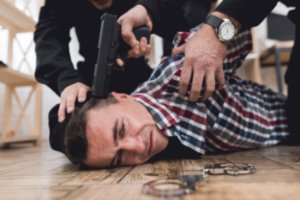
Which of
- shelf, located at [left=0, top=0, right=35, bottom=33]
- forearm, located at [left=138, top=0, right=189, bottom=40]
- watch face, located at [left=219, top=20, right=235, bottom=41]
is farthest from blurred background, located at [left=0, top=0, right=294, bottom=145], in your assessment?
watch face, located at [left=219, top=20, right=235, bottom=41]

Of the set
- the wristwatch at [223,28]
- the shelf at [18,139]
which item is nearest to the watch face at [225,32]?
the wristwatch at [223,28]

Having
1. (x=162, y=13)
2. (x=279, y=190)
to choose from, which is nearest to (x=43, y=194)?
(x=279, y=190)

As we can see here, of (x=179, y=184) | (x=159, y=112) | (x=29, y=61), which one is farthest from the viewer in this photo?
(x=29, y=61)

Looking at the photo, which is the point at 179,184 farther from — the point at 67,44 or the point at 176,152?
the point at 67,44

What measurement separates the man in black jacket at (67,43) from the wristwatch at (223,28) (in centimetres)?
46

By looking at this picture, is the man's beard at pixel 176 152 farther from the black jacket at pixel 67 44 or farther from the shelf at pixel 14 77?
the shelf at pixel 14 77

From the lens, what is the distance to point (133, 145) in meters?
0.72

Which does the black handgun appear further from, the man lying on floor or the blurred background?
the blurred background

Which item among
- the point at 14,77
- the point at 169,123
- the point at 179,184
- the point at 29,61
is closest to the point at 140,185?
the point at 179,184

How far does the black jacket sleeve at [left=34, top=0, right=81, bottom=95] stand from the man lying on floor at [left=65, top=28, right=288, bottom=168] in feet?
0.94

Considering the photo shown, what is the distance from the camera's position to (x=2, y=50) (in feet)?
6.24

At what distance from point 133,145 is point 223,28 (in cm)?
37

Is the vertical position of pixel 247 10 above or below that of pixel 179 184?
above

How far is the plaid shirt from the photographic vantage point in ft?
2.83
